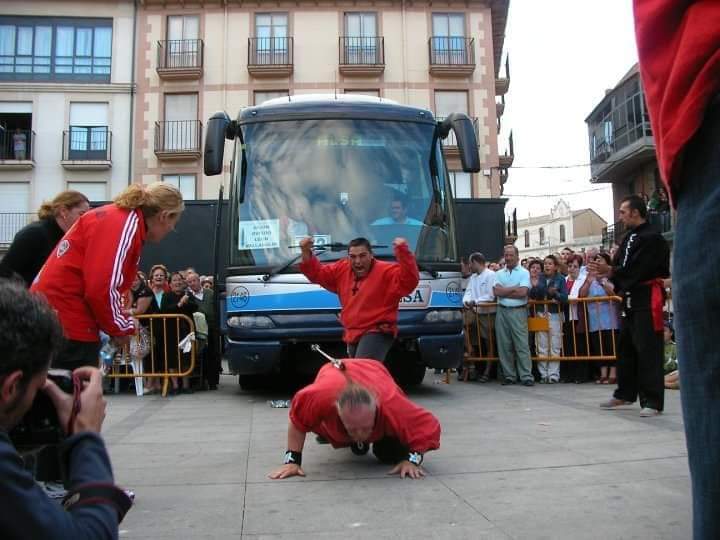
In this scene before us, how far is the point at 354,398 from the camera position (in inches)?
151

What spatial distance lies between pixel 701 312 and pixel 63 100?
3090 cm

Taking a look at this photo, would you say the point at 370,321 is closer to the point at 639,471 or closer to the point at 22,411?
the point at 639,471

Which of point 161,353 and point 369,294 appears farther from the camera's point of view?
point 161,353

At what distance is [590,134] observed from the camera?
123 ft

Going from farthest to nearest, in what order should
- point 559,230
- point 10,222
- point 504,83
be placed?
1. point 559,230
2. point 504,83
3. point 10,222

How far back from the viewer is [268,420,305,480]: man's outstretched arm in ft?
13.6

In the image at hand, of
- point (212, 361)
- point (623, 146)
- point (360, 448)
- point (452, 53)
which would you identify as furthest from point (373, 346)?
point (623, 146)

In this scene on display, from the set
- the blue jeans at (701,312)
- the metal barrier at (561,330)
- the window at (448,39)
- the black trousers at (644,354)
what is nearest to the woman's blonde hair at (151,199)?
the blue jeans at (701,312)

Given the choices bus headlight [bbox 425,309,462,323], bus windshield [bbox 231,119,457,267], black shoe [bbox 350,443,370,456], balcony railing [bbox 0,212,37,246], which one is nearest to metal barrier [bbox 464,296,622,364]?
bus headlight [bbox 425,309,462,323]

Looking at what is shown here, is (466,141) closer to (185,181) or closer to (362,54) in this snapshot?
(185,181)

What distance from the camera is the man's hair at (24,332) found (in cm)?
129

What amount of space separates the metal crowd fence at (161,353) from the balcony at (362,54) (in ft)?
69.7

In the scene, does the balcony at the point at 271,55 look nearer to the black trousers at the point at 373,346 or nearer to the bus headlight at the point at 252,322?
the bus headlight at the point at 252,322

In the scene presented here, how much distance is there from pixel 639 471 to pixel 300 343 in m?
4.21
